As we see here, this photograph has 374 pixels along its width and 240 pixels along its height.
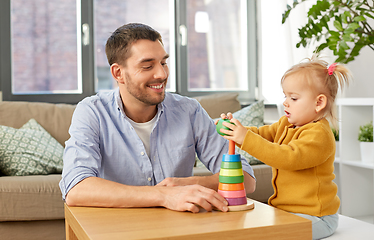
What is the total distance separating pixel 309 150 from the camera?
1.19 m

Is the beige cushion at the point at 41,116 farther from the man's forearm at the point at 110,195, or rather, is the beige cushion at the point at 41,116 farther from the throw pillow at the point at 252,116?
the man's forearm at the point at 110,195

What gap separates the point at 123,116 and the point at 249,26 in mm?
2713

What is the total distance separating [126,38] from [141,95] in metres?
0.23

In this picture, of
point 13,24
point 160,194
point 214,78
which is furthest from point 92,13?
point 160,194

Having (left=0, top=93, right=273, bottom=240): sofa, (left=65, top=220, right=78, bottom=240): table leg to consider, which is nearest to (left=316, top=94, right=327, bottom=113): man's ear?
(left=65, top=220, right=78, bottom=240): table leg

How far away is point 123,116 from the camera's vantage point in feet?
4.91

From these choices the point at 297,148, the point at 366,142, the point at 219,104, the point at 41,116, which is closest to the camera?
the point at 297,148

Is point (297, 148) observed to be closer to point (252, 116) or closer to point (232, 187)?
point (232, 187)

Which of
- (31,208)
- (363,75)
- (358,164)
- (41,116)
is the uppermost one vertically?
(363,75)

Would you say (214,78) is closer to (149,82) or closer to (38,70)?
(38,70)

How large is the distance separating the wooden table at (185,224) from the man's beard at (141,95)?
51 cm

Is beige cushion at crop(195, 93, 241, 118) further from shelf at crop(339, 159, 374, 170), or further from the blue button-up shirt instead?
the blue button-up shirt

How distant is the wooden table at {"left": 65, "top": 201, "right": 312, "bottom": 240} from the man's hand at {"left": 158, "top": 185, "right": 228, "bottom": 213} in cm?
2

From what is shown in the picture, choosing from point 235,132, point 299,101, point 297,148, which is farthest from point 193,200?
point 299,101
